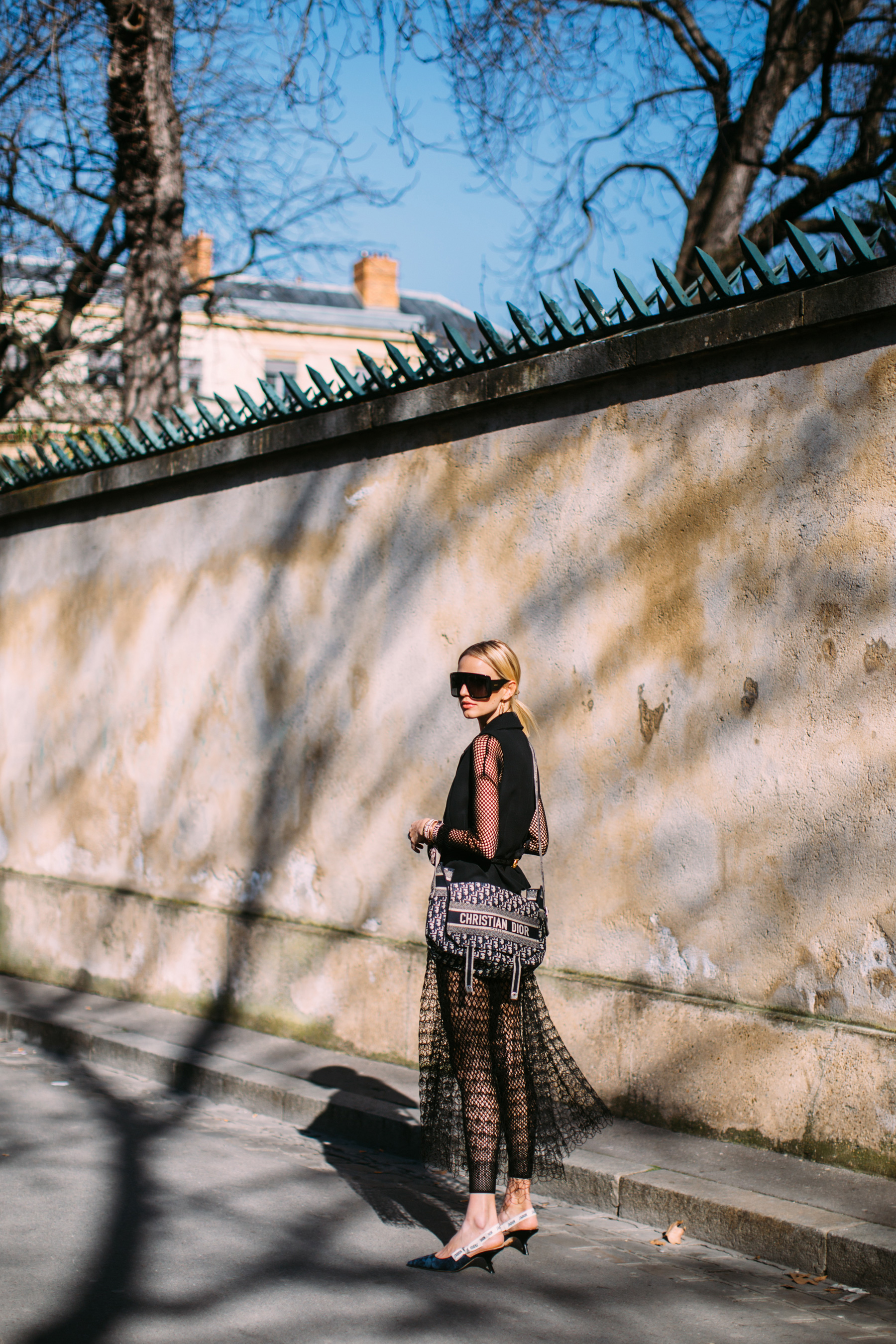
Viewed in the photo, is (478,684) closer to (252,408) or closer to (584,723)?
(584,723)

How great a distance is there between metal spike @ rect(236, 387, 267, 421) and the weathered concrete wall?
31 cm

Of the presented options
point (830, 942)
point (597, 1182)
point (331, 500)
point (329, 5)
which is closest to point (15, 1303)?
point (597, 1182)

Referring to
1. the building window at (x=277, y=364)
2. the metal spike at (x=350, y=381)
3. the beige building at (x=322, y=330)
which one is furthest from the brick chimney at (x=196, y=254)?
the building window at (x=277, y=364)

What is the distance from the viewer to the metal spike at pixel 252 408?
278 inches

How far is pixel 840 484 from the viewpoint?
4.46m

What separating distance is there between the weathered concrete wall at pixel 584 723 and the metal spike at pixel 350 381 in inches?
10.2

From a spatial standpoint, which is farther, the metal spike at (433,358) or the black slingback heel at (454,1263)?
the metal spike at (433,358)

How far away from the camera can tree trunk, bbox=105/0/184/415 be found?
10.1m

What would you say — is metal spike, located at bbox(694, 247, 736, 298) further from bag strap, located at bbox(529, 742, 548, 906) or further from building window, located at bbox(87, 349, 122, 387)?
building window, located at bbox(87, 349, 122, 387)

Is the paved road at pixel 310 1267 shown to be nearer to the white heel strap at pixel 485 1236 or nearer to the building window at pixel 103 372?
the white heel strap at pixel 485 1236

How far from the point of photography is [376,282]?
43344 millimetres

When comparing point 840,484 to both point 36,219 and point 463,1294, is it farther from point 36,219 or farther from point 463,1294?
point 36,219

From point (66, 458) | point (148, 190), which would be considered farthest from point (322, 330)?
point (66, 458)

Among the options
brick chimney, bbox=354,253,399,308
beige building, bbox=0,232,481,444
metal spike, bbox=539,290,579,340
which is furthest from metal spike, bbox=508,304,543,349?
brick chimney, bbox=354,253,399,308
